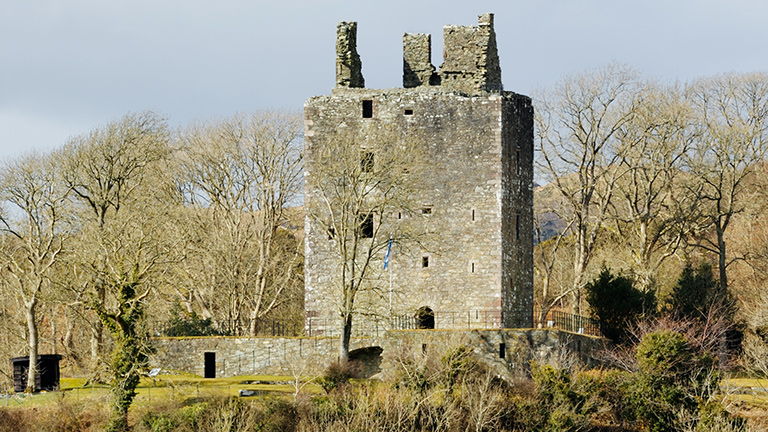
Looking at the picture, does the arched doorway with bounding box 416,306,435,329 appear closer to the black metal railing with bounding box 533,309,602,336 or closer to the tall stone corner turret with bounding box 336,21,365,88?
the black metal railing with bounding box 533,309,602,336

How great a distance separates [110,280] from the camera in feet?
132

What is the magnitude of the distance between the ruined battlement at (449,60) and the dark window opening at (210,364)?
10.4m

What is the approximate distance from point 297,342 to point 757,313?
17.1 m

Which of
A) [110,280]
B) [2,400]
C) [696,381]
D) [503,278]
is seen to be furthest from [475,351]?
[2,400]

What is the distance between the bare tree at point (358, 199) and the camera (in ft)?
146

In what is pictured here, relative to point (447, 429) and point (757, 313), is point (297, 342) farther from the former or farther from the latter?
point (757, 313)

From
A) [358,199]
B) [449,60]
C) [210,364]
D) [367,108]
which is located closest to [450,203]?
[358,199]

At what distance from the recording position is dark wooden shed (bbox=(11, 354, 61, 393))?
140ft

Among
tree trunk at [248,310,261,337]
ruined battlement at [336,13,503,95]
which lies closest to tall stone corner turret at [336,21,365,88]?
ruined battlement at [336,13,503,95]

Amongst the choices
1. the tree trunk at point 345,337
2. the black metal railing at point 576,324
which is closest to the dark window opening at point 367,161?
the tree trunk at point 345,337

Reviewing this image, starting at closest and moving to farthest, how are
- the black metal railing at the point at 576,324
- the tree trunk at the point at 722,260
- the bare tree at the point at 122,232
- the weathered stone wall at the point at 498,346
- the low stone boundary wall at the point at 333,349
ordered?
1. the bare tree at the point at 122,232
2. the weathered stone wall at the point at 498,346
3. the low stone boundary wall at the point at 333,349
4. the black metal railing at the point at 576,324
5. the tree trunk at the point at 722,260

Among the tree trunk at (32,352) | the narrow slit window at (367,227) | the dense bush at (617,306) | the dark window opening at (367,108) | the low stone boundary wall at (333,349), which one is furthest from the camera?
the dense bush at (617,306)

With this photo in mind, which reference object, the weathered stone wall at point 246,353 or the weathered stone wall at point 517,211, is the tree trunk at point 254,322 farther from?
the weathered stone wall at point 517,211

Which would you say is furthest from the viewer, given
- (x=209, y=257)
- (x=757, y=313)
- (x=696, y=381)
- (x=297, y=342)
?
(x=209, y=257)
